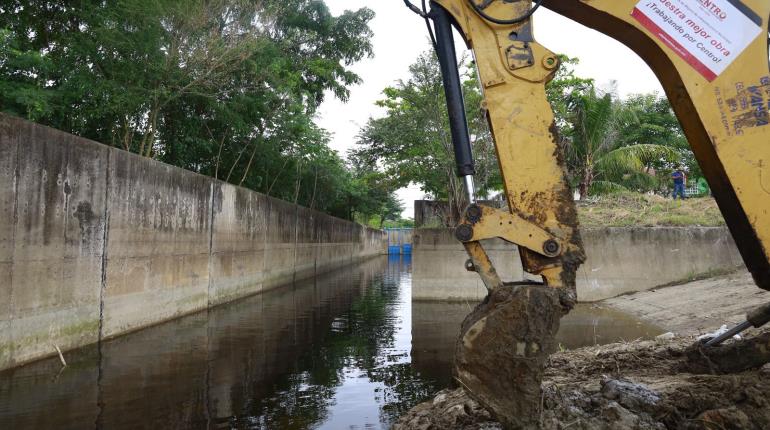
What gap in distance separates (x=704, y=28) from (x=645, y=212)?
36.8 feet

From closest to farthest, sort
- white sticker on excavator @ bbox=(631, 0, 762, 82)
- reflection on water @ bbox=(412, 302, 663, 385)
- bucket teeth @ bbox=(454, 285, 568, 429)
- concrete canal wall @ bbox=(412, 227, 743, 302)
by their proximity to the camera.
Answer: bucket teeth @ bbox=(454, 285, 568, 429) → white sticker on excavator @ bbox=(631, 0, 762, 82) → reflection on water @ bbox=(412, 302, 663, 385) → concrete canal wall @ bbox=(412, 227, 743, 302)

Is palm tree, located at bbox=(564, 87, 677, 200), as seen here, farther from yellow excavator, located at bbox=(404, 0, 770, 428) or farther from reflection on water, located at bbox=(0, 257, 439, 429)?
yellow excavator, located at bbox=(404, 0, 770, 428)

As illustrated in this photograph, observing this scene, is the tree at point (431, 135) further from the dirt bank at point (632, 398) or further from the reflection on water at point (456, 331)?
the dirt bank at point (632, 398)

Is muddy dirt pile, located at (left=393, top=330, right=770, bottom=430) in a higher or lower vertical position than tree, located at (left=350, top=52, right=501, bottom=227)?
lower

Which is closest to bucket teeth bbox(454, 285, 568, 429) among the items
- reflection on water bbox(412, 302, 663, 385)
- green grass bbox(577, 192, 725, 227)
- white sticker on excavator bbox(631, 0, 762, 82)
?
white sticker on excavator bbox(631, 0, 762, 82)

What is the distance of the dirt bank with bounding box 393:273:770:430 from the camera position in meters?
3.36

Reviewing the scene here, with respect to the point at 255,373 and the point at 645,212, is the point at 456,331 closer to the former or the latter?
the point at 255,373

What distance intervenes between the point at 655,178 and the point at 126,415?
2054cm

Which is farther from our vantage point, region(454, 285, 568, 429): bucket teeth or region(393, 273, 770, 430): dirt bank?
region(393, 273, 770, 430): dirt bank


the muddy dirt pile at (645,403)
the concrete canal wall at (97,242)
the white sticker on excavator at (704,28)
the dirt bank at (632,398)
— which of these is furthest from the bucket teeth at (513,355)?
the concrete canal wall at (97,242)

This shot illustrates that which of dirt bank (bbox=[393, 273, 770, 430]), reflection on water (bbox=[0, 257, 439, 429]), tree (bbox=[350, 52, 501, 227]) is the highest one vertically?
tree (bbox=[350, 52, 501, 227])

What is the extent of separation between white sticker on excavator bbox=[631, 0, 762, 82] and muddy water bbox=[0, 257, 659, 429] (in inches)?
147

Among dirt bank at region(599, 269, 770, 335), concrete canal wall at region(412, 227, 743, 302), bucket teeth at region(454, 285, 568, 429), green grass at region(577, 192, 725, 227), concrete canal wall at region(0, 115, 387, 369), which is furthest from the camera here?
green grass at region(577, 192, 725, 227)

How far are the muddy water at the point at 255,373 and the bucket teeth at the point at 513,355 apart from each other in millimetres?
1987
